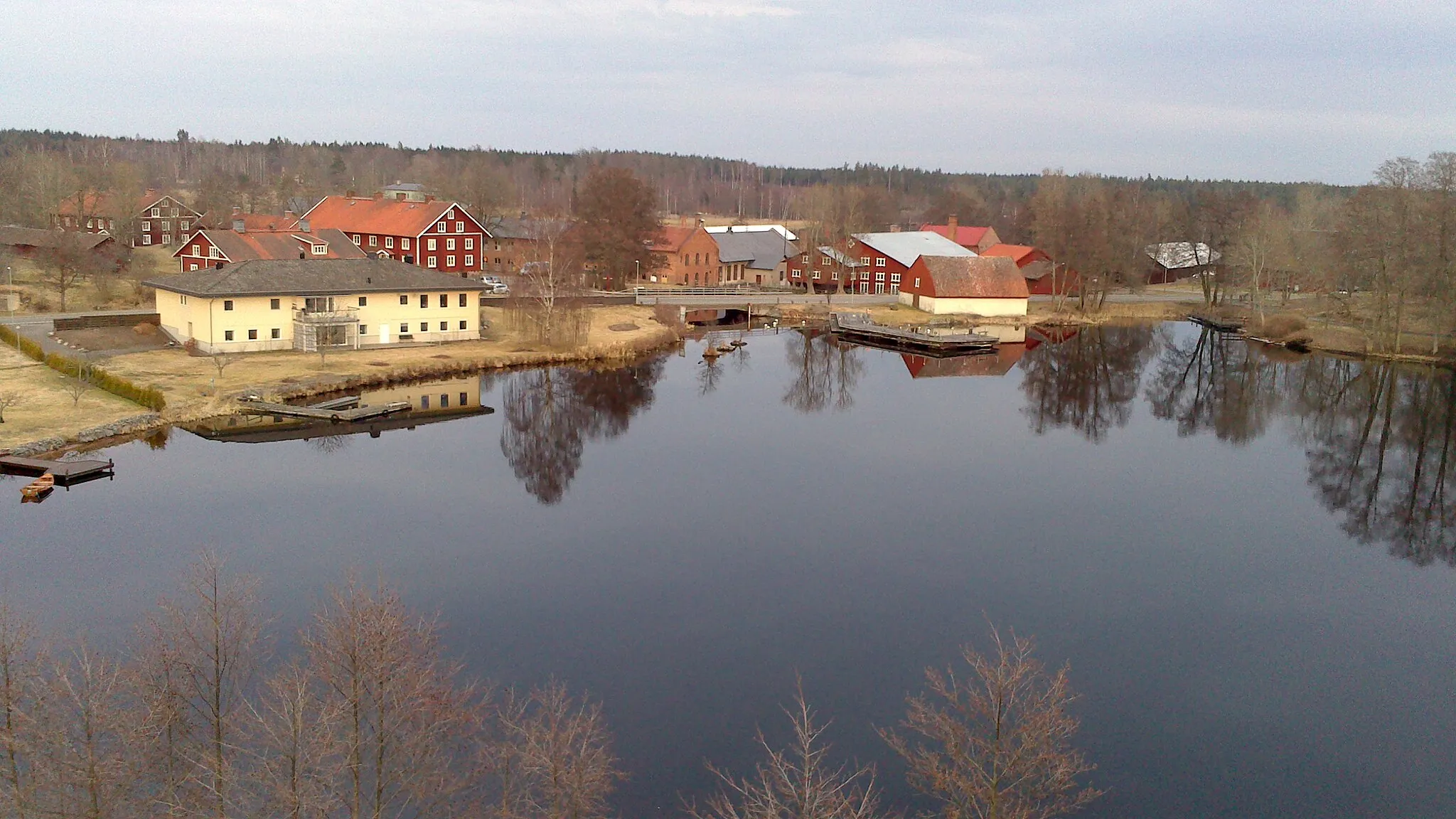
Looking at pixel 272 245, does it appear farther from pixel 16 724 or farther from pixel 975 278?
pixel 16 724

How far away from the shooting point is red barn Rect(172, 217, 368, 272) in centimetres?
4803

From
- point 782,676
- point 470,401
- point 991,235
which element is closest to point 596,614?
point 782,676

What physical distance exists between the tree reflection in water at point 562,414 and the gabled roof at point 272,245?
12.8 m

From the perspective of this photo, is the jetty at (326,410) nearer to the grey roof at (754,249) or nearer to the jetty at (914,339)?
the jetty at (914,339)

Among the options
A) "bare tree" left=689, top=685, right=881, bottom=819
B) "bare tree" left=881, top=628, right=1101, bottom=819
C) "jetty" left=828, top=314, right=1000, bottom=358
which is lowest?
"bare tree" left=689, top=685, right=881, bottom=819

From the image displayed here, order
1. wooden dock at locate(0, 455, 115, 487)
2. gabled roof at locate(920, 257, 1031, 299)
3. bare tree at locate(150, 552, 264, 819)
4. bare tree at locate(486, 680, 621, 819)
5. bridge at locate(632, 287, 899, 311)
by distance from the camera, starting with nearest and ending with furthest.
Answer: bare tree at locate(486, 680, 621, 819)
bare tree at locate(150, 552, 264, 819)
wooden dock at locate(0, 455, 115, 487)
bridge at locate(632, 287, 899, 311)
gabled roof at locate(920, 257, 1031, 299)

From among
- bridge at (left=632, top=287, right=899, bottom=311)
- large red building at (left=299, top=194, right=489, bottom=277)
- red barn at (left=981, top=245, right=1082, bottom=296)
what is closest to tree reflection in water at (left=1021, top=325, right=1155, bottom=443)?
red barn at (left=981, top=245, right=1082, bottom=296)

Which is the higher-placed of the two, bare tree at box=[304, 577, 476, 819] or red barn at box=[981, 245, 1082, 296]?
red barn at box=[981, 245, 1082, 296]

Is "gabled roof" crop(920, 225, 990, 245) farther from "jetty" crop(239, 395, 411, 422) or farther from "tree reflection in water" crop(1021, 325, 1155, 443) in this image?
"jetty" crop(239, 395, 411, 422)

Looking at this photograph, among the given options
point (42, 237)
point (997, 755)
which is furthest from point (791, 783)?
point (42, 237)

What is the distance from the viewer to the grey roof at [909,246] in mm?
65938

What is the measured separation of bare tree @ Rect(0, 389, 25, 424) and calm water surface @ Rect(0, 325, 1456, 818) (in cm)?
465

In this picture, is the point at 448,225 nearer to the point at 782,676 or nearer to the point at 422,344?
the point at 422,344

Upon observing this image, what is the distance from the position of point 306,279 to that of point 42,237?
76.7 ft
